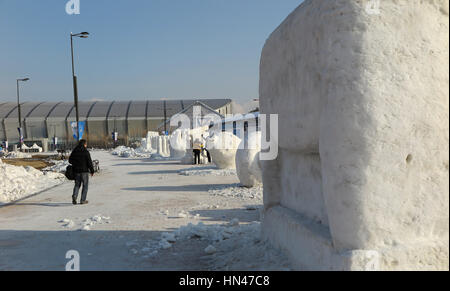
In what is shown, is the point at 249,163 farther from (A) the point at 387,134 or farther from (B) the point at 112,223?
(A) the point at 387,134

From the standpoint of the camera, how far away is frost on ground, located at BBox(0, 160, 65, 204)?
33.7ft

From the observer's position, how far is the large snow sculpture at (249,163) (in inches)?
412

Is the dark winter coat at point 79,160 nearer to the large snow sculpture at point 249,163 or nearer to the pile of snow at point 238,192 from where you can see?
the pile of snow at point 238,192

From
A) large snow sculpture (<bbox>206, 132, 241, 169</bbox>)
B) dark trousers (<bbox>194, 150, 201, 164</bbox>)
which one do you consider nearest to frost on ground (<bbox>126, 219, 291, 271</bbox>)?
large snow sculpture (<bbox>206, 132, 241, 169</bbox>)

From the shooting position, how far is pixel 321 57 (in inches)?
128

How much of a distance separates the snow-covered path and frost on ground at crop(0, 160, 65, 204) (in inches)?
23.2

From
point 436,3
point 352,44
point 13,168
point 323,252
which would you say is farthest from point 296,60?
point 13,168

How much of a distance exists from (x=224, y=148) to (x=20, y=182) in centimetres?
720

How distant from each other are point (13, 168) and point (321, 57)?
1233cm

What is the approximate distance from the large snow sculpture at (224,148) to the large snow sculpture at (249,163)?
4461 mm

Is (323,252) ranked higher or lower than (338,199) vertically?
lower

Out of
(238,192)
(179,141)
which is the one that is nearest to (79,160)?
(238,192)

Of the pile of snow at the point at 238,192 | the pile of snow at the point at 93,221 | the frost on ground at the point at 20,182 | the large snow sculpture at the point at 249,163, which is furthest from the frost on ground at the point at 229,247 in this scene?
the frost on ground at the point at 20,182
